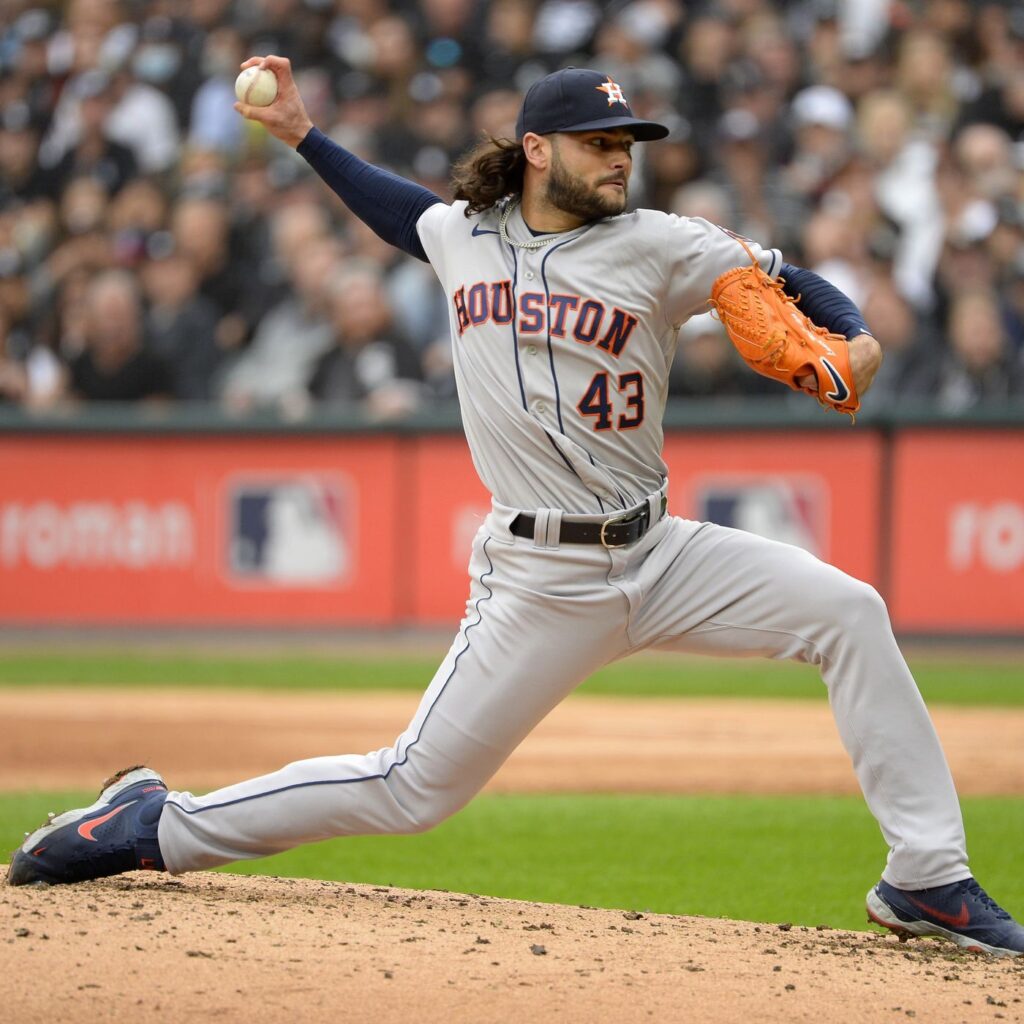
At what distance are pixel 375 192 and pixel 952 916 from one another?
7.17 feet

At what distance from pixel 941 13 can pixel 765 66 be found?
56.4 inches

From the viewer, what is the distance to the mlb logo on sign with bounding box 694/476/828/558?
1102cm

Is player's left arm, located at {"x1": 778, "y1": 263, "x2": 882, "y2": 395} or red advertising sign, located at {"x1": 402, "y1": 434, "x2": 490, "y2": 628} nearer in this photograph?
player's left arm, located at {"x1": 778, "y1": 263, "x2": 882, "y2": 395}

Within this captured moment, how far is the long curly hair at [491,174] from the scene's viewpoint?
13.0 ft

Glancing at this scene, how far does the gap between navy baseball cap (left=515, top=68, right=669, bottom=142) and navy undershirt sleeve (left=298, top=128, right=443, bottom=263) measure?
432 millimetres

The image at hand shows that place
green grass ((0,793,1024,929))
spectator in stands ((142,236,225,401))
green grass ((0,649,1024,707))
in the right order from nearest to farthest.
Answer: green grass ((0,793,1024,929)) < green grass ((0,649,1024,707)) < spectator in stands ((142,236,225,401))

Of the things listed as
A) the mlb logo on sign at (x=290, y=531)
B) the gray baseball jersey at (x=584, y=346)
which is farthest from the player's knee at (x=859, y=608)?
the mlb logo on sign at (x=290, y=531)

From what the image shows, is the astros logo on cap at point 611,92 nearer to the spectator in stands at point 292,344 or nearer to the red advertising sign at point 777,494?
the red advertising sign at point 777,494

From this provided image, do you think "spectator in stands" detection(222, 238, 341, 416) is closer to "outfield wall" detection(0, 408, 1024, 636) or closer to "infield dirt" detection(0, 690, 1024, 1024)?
"outfield wall" detection(0, 408, 1024, 636)

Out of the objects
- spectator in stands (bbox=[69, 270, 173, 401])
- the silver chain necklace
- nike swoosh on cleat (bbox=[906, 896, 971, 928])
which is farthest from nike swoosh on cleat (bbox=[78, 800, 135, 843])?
spectator in stands (bbox=[69, 270, 173, 401])

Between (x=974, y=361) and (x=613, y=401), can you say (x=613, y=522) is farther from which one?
(x=974, y=361)

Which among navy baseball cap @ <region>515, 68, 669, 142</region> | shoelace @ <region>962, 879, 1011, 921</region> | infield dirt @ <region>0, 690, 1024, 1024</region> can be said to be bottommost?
infield dirt @ <region>0, 690, 1024, 1024</region>

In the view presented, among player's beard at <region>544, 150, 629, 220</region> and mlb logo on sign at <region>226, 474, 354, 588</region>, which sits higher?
player's beard at <region>544, 150, 629, 220</region>

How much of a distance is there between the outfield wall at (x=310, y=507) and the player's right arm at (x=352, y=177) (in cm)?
698
